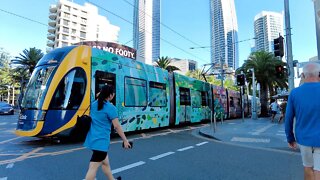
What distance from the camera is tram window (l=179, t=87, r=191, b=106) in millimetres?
16867

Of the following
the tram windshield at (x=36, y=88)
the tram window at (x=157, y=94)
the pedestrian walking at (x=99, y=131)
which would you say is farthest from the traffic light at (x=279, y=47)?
the pedestrian walking at (x=99, y=131)

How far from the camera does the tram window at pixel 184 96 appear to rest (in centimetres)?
1687

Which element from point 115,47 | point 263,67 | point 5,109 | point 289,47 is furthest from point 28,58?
point 289,47

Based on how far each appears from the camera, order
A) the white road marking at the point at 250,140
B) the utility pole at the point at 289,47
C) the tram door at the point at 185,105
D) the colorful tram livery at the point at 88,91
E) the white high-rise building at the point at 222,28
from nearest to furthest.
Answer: the colorful tram livery at the point at 88,91 → the white road marking at the point at 250,140 → the utility pole at the point at 289,47 → the tram door at the point at 185,105 → the white high-rise building at the point at 222,28

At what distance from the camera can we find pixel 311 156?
10.3ft

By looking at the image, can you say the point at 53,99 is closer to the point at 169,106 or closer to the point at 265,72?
the point at 169,106

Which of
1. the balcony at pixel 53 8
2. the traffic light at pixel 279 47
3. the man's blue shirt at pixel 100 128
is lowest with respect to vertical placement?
the man's blue shirt at pixel 100 128

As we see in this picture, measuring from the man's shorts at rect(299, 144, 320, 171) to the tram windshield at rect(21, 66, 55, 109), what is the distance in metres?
7.85

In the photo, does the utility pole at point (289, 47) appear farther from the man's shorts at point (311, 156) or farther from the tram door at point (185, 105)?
the man's shorts at point (311, 156)

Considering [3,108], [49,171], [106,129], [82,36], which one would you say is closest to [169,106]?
[49,171]

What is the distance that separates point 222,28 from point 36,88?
30.4m

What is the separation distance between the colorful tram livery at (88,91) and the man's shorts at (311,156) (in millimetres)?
7248

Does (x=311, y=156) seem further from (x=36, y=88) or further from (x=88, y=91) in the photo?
(x=36, y=88)

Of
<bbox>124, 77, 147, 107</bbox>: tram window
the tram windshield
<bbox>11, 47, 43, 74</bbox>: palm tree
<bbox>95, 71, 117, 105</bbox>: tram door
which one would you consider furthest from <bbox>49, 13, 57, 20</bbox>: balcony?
the tram windshield
